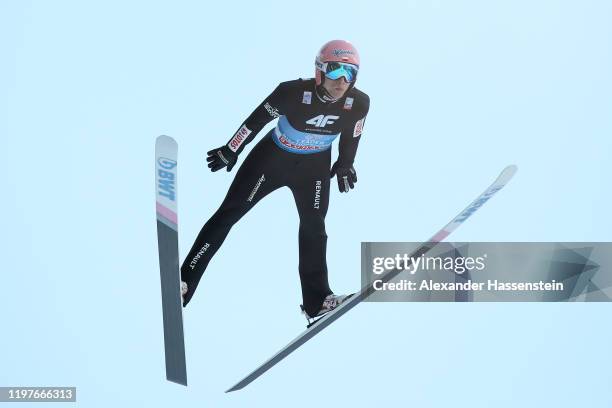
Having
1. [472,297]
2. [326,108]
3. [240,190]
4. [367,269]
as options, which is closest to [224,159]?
[240,190]

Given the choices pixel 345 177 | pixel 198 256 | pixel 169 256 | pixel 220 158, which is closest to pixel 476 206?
pixel 345 177

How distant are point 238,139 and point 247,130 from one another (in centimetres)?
11

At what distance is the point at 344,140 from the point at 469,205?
4.23 ft

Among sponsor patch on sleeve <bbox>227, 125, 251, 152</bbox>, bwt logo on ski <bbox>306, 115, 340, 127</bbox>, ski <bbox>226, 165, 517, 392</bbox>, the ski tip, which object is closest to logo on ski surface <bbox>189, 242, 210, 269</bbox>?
sponsor patch on sleeve <bbox>227, 125, 251, 152</bbox>

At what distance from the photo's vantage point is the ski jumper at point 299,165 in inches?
327

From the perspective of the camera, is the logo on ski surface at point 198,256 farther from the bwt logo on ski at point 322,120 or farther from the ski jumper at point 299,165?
the bwt logo on ski at point 322,120

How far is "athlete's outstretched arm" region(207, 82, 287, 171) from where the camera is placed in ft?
27.2

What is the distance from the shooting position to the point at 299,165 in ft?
28.1

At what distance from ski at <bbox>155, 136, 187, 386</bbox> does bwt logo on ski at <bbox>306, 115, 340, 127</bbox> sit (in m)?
1.66

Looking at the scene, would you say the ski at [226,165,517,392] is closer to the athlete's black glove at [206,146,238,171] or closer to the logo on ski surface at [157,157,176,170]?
the athlete's black glove at [206,146,238,171]

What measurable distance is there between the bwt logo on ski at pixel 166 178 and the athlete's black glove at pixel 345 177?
199 centimetres

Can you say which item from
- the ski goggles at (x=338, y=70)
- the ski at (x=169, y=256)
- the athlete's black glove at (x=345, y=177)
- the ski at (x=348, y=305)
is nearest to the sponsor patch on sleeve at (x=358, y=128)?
the athlete's black glove at (x=345, y=177)

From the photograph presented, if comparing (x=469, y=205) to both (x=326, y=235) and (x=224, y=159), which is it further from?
(x=224, y=159)

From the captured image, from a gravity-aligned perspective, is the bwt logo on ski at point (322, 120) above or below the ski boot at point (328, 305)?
above
